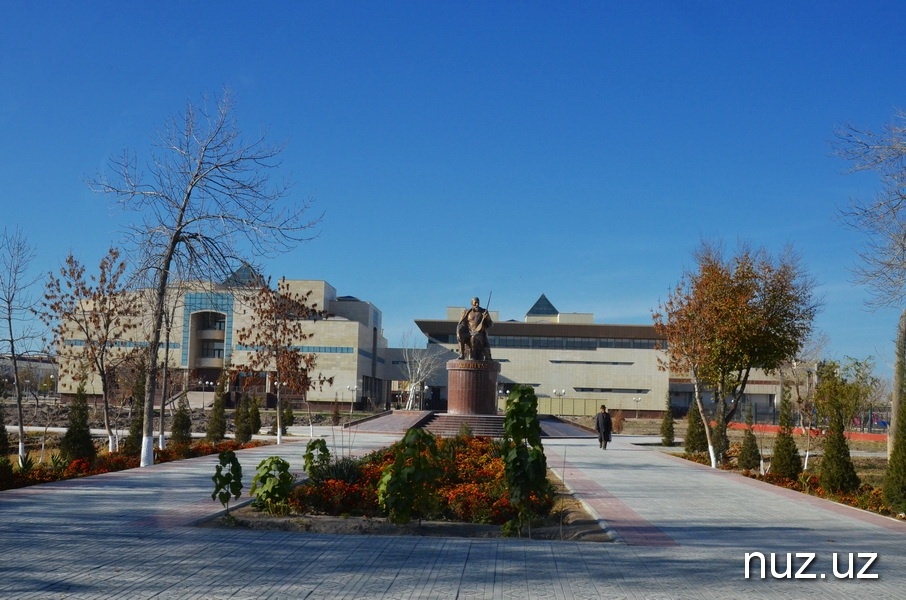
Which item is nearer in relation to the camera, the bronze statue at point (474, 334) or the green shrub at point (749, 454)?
the green shrub at point (749, 454)

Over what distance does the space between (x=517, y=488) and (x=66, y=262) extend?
18194 mm

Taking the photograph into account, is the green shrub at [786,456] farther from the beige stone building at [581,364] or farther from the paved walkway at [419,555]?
the beige stone building at [581,364]

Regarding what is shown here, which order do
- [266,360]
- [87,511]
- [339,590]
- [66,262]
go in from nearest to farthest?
[339,590] → [87,511] → [66,262] → [266,360]

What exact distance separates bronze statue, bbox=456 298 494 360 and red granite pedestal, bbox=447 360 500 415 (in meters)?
0.44

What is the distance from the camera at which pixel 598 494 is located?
46.6 feet

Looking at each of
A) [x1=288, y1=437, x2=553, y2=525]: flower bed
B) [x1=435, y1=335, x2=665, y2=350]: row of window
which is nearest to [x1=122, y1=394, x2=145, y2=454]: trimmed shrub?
[x1=288, y1=437, x2=553, y2=525]: flower bed

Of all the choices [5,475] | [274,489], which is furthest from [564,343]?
[274,489]

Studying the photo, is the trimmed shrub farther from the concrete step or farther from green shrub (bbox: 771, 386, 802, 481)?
green shrub (bbox: 771, 386, 802, 481)

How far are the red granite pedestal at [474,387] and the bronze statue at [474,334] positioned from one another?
17.4 inches

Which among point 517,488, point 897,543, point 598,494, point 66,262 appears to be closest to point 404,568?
point 517,488

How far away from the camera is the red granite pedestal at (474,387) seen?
31.4 metres

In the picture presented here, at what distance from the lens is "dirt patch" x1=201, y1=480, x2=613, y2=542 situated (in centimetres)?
1005

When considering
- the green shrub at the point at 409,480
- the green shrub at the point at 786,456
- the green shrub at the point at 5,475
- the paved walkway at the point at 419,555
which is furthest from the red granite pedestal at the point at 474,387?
the green shrub at the point at 409,480

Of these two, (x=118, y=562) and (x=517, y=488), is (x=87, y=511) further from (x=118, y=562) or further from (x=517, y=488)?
(x=517, y=488)
